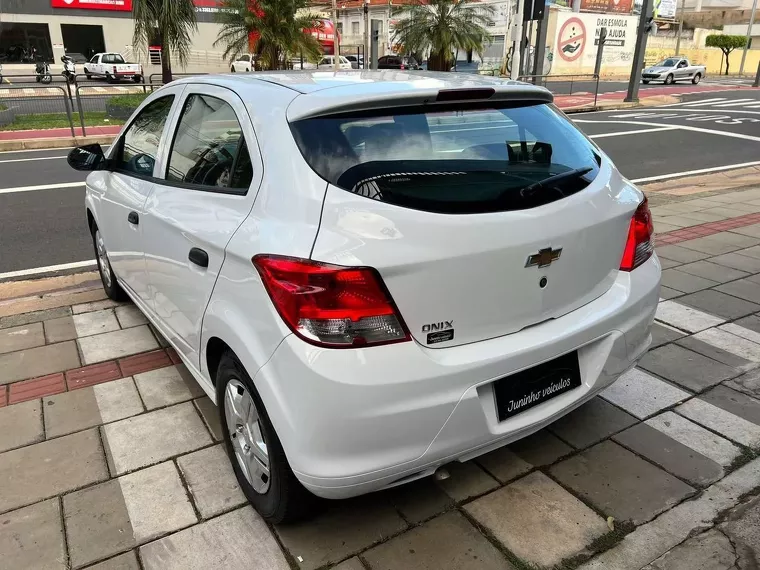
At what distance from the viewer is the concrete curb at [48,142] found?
13.6m

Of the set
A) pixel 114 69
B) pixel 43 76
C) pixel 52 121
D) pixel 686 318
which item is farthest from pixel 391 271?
pixel 114 69

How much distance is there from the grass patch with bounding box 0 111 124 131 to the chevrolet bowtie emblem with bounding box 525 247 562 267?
55.8 ft

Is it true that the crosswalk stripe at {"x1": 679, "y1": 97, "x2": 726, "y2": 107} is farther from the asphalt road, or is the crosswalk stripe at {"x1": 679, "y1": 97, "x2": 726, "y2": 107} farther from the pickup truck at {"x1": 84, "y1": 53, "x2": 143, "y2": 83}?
the pickup truck at {"x1": 84, "y1": 53, "x2": 143, "y2": 83}

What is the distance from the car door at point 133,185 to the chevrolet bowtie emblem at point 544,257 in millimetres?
2039

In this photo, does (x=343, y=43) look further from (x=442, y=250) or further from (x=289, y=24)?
(x=442, y=250)

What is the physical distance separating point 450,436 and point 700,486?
4.39 ft

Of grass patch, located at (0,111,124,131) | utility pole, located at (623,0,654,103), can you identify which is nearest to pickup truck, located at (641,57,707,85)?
utility pole, located at (623,0,654,103)

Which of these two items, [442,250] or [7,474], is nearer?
[442,250]

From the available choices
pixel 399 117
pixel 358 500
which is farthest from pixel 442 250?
pixel 358 500

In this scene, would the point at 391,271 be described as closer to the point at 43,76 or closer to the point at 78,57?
the point at 43,76

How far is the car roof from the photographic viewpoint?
2.28 m

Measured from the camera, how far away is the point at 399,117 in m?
2.35

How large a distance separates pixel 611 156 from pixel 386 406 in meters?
11.4

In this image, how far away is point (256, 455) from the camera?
96.1 inches
